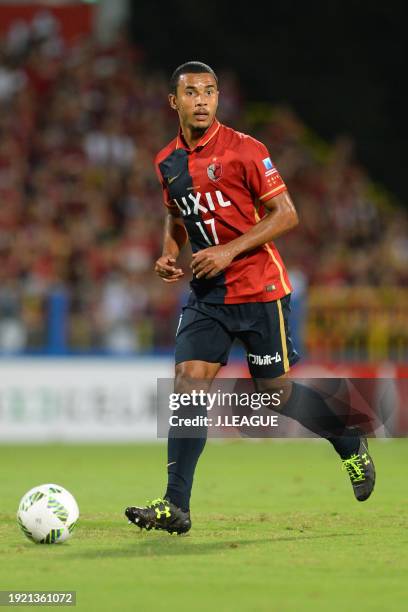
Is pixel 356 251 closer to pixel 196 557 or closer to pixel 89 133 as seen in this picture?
pixel 89 133

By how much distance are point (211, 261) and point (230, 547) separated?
146 centimetres

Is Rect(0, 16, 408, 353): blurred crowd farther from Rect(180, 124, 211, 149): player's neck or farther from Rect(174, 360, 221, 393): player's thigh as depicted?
Rect(174, 360, 221, 393): player's thigh

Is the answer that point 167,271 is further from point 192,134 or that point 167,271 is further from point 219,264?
point 192,134

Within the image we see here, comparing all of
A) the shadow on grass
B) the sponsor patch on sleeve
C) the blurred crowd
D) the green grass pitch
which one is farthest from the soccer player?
the blurred crowd

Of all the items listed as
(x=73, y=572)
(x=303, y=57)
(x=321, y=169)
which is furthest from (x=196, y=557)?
(x=303, y=57)

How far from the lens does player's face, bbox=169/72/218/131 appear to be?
22.7 feet

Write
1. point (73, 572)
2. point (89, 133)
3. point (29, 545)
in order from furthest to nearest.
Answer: point (89, 133) → point (29, 545) → point (73, 572)

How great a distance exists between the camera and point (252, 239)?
22.5 feet

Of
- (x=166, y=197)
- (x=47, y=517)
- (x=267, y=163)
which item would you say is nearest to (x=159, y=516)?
(x=47, y=517)

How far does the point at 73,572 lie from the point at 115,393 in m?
9.17

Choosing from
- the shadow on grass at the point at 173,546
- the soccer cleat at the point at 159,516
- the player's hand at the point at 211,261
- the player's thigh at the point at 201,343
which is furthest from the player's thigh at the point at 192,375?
the shadow on grass at the point at 173,546

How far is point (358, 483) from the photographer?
7.30 meters

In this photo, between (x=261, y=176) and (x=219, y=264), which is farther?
(x=261, y=176)
